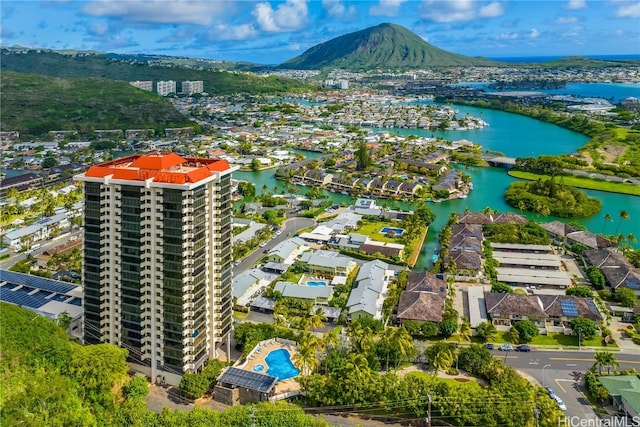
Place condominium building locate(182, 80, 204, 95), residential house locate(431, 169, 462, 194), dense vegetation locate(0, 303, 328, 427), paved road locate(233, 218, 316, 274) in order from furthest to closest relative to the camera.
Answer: condominium building locate(182, 80, 204, 95) → residential house locate(431, 169, 462, 194) → paved road locate(233, 218, 316, 274) → dense vegetation locate(0, 303, 328, 427)

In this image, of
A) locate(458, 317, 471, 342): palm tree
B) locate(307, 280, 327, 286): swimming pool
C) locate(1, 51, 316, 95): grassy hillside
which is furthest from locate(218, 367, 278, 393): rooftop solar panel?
locate(1, 51, 316, 95): grassy hillside

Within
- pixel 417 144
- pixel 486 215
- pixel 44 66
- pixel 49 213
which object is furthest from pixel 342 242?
pixel 44 66

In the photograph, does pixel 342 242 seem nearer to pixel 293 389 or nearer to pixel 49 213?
pixel 293 389

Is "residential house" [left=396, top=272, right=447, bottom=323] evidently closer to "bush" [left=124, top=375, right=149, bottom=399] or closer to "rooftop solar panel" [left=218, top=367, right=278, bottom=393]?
"rooftop solar panel" [left=218, top=367, right=278, bottom=393]

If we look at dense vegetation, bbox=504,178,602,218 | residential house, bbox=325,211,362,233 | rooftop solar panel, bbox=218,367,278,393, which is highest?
dense vegetation, bbox=504,178,602,218

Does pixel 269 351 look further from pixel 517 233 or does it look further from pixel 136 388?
pixel 517 233

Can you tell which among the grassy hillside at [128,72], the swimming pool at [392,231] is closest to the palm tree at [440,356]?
the swimming pool at [392,231]
